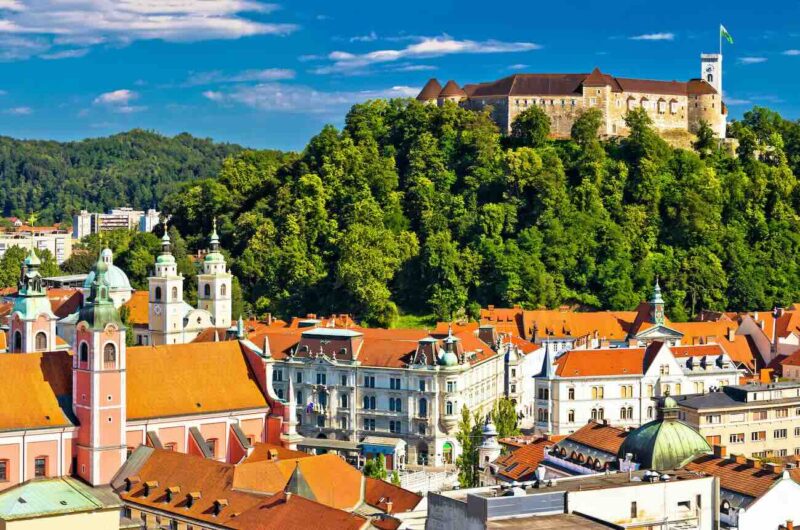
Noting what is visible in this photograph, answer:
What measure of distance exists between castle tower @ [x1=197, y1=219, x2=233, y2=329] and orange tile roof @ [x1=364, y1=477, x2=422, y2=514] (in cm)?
4023

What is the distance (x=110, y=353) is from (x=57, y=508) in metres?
6.47

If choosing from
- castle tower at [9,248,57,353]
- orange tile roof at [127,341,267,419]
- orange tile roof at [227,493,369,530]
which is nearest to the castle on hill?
castle tower at [9,248,57,353]

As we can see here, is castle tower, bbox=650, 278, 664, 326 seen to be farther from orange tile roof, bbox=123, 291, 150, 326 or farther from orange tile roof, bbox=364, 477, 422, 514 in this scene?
orange tile roof, bbox=364, 477, 422, 514

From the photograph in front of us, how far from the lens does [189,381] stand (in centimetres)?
6094

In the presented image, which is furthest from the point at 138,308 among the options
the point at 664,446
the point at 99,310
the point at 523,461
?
the point at 664,446

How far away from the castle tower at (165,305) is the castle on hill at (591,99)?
38.2 metres

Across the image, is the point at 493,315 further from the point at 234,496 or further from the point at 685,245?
the point at 234,496

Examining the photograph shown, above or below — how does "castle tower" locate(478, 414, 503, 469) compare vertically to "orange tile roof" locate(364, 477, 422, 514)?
above

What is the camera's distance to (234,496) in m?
51.6

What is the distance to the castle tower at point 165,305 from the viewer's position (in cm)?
8969

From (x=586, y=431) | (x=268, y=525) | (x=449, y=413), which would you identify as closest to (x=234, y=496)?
(x=268, y=525)

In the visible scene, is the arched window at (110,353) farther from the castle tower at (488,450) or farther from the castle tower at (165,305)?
the castle tower at (165,305)

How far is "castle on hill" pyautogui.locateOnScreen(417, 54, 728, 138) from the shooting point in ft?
395

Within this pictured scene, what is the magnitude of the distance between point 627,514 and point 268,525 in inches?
515
